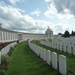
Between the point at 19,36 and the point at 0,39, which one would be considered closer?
the point at 0,39

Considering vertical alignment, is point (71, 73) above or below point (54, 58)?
below

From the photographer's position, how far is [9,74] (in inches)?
294

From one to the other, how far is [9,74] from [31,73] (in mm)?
1098

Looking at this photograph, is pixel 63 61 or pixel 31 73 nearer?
pixel 63 61

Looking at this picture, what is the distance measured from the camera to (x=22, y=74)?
7.34 m

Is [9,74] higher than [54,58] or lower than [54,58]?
lower

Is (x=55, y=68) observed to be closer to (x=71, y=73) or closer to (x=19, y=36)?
(x=71, y=73)

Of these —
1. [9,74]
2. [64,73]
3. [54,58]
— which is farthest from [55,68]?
[9,74]

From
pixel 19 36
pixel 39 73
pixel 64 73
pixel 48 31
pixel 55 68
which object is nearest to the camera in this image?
pixel 64 73

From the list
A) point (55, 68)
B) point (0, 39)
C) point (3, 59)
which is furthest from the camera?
point (0, 39)

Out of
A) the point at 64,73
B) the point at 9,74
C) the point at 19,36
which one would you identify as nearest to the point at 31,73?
the point at 9,74

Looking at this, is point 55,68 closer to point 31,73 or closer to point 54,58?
point 54,58

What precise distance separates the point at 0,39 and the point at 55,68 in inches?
845

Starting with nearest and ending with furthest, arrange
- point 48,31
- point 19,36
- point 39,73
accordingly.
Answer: point 39,73 → point 19,36 → point 48,31
